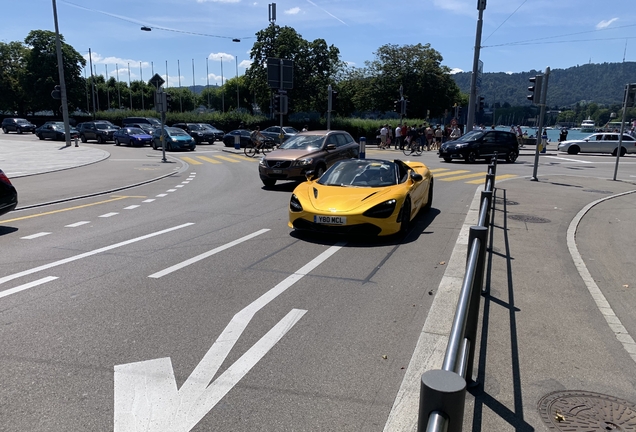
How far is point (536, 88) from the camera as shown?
1692cm

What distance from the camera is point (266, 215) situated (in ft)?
34.0

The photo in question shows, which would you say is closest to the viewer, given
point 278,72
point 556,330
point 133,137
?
point 556,330

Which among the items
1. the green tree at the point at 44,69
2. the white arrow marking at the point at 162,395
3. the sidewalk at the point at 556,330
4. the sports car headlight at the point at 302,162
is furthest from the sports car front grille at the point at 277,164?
the green tree at the point at 44,69

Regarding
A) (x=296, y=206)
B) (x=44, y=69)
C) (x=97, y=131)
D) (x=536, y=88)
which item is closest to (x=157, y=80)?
(x=536, y=88)

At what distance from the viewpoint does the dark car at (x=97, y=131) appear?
41.9 m

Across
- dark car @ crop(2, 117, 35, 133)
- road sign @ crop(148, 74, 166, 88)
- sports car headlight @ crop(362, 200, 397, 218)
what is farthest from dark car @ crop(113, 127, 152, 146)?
sports car headlight @ crop(362, 200, 397, 218)

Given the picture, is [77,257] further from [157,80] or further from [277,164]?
[157,80]

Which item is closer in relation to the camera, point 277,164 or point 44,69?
point 277,164

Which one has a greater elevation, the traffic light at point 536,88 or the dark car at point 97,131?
the traffic light at point 536,88

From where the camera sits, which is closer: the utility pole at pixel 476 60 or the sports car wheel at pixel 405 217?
the sports car wheel at pixel 405 217

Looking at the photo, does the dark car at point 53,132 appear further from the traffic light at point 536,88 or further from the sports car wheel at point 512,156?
the traffic light at point 536,88

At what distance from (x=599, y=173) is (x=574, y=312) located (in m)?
19.4

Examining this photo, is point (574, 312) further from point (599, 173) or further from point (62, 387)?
point (599, 173)

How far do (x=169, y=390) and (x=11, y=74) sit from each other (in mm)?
91295
